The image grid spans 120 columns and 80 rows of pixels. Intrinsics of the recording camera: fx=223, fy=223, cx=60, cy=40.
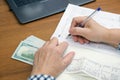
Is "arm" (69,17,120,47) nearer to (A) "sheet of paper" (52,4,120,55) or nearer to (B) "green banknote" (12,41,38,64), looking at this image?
(A) "sheet of paper" (52,4,120,55)

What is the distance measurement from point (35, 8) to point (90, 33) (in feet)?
0.97

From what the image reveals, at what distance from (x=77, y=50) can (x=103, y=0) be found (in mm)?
340

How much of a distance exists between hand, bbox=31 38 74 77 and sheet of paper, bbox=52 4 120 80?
0.03 metres

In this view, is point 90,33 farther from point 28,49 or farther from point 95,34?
point 28,49

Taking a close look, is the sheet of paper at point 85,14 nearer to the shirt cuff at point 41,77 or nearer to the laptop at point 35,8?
the laptop at point 35,8

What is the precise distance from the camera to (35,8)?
1.00m

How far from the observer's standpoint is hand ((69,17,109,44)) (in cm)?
85

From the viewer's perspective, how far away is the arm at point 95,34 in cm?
85

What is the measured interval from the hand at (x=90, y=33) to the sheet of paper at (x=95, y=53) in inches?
0.9

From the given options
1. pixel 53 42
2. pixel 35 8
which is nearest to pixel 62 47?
pixel 53 42

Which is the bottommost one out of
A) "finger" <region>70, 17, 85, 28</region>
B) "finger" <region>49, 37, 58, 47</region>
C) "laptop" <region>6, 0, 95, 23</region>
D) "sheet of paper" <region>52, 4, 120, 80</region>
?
"sheet of paper" <region>52, 4, 120, 80</region>

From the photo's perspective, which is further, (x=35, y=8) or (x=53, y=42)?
(x=35, y=8)

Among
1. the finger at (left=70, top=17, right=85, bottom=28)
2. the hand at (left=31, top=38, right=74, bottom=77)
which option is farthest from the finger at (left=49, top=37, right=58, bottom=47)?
the finger at (left=70, top=17, right=85, bottom=28)

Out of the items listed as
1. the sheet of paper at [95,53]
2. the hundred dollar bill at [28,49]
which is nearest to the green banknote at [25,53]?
the hundred dollar bill at [28,49]
